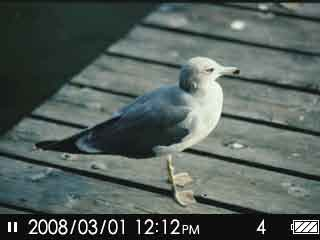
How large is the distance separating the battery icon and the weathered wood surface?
310mm

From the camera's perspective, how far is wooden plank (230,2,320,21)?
15.1ft

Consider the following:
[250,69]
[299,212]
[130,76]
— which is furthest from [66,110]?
[299,212]

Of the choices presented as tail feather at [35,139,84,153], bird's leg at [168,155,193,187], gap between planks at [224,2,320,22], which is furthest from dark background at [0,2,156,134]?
bird's leg at [168,155,193,187]

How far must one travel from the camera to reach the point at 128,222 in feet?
10.5

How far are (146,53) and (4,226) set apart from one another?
4.82 feet

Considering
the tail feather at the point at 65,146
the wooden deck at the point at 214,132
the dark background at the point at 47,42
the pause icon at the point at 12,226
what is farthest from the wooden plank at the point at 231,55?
the pause icon at the point at 12,226

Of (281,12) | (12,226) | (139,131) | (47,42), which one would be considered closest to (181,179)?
(139,131)

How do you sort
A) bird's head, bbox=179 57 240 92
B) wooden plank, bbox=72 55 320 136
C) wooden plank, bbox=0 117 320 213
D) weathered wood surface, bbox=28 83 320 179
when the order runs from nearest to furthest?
1. bird's head, bbox=179 57 240 92
2. wooden plank, bbox=0 117 320 213
3. weathered wood surface, bbox=28 83 320 179
4. wooden plank, bbox=72 55 320 136

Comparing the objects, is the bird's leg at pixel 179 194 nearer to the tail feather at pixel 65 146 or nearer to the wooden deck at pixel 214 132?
the wooden deck at pixel 214 132

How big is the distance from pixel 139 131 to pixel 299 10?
1878 mm

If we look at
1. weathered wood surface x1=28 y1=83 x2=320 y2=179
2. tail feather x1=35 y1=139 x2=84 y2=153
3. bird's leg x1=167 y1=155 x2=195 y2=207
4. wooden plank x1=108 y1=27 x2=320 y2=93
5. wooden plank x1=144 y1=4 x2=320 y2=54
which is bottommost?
bird's leg x1=167 y1=155 x2=195 y2=207

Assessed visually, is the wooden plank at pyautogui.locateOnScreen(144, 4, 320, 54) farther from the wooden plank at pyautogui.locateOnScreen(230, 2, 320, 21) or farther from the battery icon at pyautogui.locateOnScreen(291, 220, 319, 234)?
the battery icon at pyautogui.locateOnScreen(291, 220, 319, 234)

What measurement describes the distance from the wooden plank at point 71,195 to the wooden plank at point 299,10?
5.75 feet

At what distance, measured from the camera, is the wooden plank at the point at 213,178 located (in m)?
3.30
